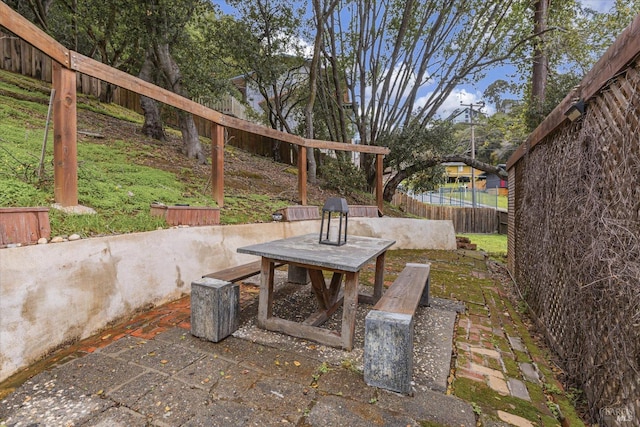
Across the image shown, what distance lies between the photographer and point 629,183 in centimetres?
151

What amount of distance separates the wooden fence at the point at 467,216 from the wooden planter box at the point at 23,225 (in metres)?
13.3

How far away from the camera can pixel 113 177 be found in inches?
160

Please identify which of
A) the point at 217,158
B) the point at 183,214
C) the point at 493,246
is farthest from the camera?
the point at 493,246

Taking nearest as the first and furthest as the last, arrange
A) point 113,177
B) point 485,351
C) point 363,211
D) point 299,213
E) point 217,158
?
point 485,351
point 113,177
point 217,158
point 299,213
point 363,211

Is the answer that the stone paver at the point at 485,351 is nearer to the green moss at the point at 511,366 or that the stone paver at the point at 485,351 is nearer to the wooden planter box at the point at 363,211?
the green moss at the point at 511,366

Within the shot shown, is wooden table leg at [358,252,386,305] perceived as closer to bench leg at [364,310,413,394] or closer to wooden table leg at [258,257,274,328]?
wooden table leg at [258,257,274,328]

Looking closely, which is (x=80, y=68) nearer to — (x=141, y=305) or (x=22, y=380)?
(x=141, y=305)

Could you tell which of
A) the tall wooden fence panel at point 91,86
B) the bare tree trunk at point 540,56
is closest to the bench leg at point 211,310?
the tall wooden fence panel at point 91,86

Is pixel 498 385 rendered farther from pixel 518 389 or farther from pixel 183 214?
pixel 183 214

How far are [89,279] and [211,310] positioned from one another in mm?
912

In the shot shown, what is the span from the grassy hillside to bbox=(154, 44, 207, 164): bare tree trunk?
0.29 metres

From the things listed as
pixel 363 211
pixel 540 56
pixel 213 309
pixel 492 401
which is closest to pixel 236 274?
pixel 213 309

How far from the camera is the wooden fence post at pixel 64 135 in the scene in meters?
2.51

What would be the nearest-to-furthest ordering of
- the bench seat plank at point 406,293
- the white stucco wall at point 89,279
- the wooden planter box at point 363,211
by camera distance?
the white stucco wall at point 89,279
the bench seat plank at point 406,293
the wooden planter box at point 363,211
